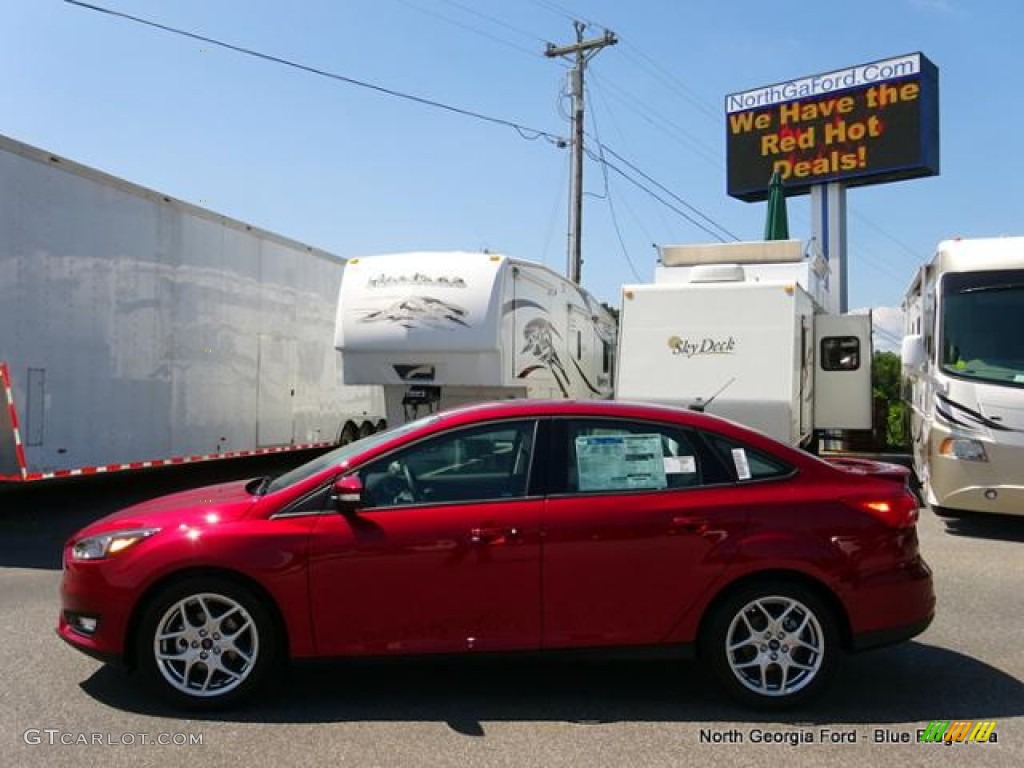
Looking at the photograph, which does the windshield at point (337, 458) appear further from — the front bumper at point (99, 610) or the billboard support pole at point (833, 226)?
the billboard support pole at point (833, 226)

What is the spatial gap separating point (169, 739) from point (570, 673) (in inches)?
80.1

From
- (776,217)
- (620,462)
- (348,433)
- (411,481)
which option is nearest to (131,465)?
(348,433)

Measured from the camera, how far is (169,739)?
397cm

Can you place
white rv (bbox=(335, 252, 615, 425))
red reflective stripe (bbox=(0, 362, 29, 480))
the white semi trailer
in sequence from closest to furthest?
red reflective stripe (bbox=(0, 362, 29, 480)), the white semi trailer, white rv (bbox=(335, 252, 615, 425))

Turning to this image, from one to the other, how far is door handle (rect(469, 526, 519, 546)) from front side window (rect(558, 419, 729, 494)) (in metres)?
0.35

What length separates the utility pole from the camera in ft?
74.2

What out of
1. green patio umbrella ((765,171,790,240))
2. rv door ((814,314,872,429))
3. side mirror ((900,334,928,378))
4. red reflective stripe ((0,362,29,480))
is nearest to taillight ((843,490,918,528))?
side mirror ((900,334,928,378))

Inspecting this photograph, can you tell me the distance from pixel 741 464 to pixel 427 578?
165 centimetres

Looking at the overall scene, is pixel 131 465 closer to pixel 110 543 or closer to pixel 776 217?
pixel 110 543

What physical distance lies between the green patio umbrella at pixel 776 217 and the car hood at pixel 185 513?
1572 centimetres

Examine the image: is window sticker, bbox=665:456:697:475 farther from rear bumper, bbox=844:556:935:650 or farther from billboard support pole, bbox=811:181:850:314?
billboard support pole, bbox=811:181:850:314

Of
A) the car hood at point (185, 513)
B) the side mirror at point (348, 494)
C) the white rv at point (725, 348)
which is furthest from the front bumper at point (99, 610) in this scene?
the white rv at point (725, 348)

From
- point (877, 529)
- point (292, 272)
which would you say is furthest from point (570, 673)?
point (292, 272)

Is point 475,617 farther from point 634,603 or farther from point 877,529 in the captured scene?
point 877,529
